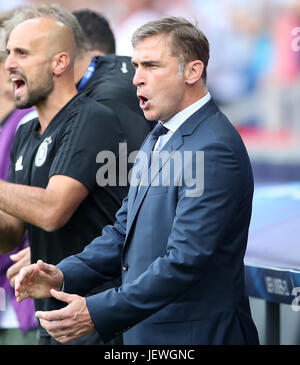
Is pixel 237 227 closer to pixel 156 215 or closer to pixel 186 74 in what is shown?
pixel 156 215

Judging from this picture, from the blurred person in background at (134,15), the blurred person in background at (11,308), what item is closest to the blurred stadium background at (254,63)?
the blurred person in background at (134,15)

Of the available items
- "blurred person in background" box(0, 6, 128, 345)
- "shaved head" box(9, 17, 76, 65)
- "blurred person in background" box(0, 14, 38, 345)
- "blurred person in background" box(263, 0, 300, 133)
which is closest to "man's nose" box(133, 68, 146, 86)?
"blurred person in background" box(0, 6, 128, 345)

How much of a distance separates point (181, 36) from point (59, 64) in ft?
3.17

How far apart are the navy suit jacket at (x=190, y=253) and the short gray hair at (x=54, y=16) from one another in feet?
3.84

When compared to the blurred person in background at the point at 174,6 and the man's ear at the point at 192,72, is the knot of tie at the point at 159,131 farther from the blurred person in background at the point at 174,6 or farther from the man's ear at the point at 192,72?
the blurred person in background at the point at 174,6

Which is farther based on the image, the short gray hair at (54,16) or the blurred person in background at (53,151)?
the short gray hair at (54,16)

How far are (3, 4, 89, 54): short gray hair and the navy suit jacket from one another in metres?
1.17

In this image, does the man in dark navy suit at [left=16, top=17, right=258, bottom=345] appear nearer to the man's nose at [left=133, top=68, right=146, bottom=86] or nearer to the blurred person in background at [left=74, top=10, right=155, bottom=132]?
the man's nose at [left=133, top=68, right=146, bottom=86]

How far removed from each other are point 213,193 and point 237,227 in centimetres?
16

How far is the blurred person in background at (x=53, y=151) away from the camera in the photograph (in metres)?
2.94

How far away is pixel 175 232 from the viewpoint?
7.16 feet

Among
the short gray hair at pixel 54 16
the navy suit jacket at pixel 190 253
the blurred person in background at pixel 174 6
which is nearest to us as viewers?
the navy suit jacket at pixel 190 253

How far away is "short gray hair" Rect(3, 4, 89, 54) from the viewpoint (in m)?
3.33
